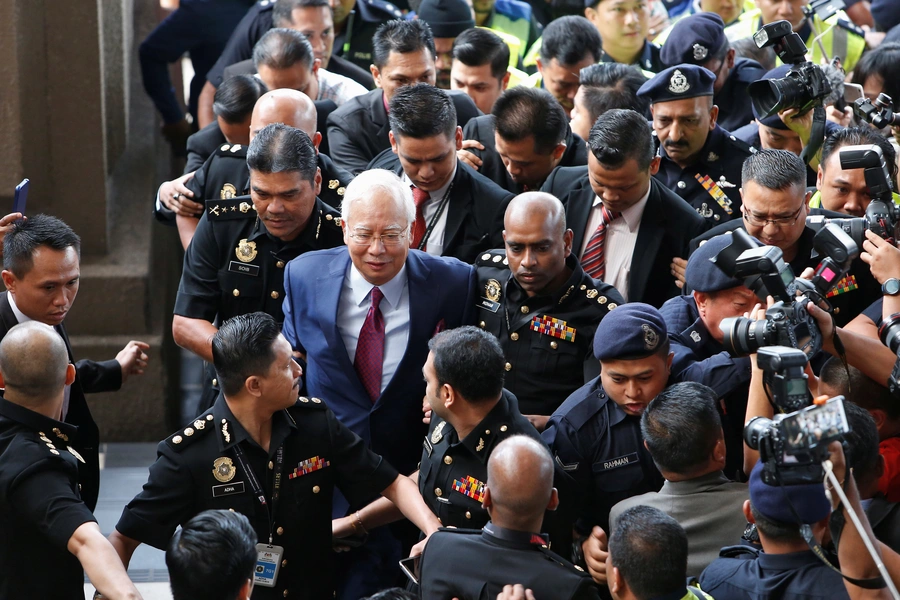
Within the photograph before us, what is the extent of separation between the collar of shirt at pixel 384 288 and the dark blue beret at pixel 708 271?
107cm

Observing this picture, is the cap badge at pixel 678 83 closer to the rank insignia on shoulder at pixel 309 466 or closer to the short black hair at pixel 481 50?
the short black hair at pixel 481 50

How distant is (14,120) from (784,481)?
5257 mm

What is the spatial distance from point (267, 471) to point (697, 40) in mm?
3585

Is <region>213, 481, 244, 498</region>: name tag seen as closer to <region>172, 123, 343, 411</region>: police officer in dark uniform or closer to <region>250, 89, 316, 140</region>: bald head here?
<region>172, 123, 343, 411</region>: police officer in dark uniform

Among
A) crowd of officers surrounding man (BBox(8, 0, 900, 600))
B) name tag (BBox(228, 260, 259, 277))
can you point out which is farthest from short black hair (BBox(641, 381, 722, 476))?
name tag (BBox(228, 260, 259, 277))

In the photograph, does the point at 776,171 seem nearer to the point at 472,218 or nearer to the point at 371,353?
the point at 472,218

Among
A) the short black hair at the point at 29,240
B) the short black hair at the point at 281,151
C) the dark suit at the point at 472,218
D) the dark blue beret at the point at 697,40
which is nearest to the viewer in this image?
the short black hair at the point at 29,240

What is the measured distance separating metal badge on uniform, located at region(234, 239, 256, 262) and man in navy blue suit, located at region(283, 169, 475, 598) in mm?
378

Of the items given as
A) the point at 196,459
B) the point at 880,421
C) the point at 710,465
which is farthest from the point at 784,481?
the point at 196,459

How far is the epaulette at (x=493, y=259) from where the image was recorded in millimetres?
4480

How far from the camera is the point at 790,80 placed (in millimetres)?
4465

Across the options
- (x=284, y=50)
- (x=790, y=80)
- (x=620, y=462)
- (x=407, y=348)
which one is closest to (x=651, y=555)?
(x=620, y=462)

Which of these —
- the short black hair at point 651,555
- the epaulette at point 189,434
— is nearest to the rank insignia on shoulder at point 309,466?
the epaulette at point 189,434

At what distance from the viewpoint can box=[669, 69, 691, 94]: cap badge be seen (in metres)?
5.21
